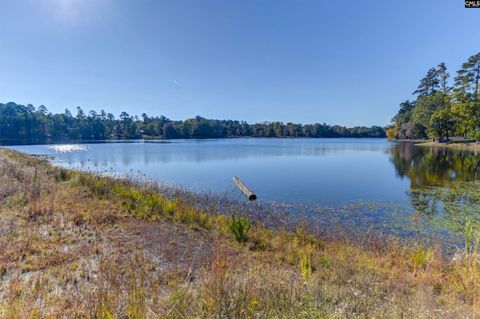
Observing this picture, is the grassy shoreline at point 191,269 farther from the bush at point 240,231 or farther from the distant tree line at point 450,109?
the distant tree line at point 450,109

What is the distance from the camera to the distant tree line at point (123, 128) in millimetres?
86250

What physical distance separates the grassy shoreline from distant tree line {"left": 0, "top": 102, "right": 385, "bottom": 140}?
102m

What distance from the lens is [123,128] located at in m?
105

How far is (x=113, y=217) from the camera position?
6910 mm

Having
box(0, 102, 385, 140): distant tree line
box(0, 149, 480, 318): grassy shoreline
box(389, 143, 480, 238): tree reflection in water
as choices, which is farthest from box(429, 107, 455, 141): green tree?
box(0, 102, 385, 140): distant tree line

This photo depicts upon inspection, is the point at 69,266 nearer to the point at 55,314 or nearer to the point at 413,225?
A: the point at 55,314

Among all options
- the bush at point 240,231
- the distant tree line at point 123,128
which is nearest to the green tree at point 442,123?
the bush at point 240,231

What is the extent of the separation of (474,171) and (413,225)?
16863 mm

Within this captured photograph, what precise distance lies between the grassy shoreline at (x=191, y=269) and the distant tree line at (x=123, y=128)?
102219mm

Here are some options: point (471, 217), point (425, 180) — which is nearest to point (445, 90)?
point (425, 180)

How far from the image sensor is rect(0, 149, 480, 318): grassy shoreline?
9.00 feet

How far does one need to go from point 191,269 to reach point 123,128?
4477 inches

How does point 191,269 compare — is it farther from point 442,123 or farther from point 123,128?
point 123,128

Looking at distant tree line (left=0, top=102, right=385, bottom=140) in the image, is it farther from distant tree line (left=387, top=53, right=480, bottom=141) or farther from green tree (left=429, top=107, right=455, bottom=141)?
green tree (left=429, top=107, right=455, bottom=141)
